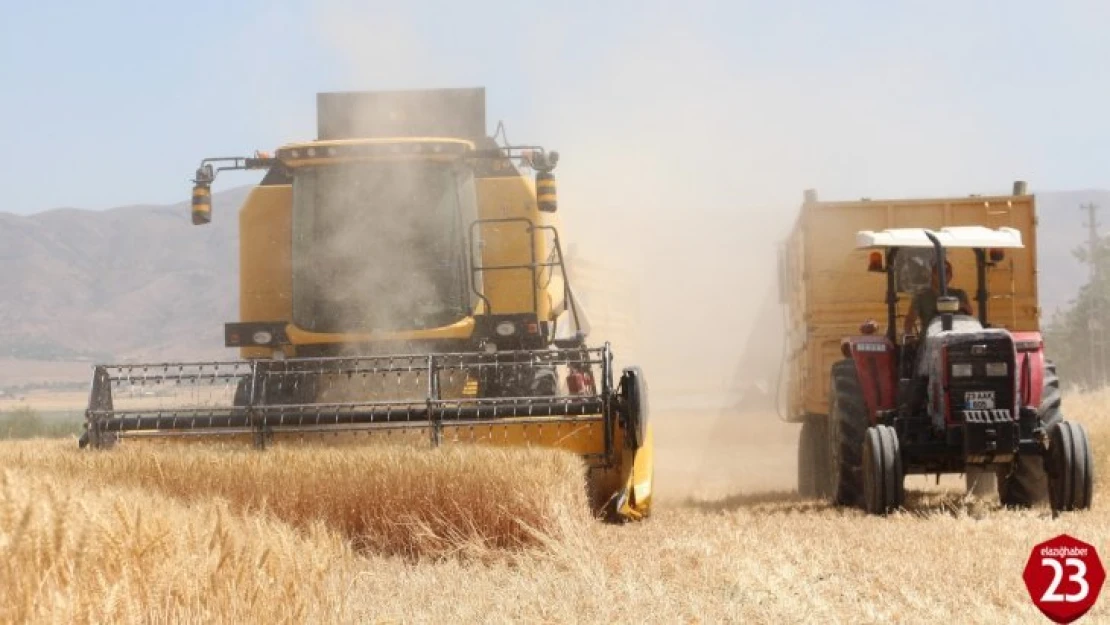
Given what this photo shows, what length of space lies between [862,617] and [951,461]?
5.12 m

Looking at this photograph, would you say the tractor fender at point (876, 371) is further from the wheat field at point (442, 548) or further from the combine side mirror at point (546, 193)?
the combine side mirror at point (546, 193)

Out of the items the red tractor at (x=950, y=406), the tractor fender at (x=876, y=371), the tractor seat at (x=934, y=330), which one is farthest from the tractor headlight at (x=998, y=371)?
the tractor fender at (x=876, y=371)

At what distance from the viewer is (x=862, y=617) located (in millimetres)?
6898

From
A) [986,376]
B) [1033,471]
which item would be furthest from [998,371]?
[1033,471]

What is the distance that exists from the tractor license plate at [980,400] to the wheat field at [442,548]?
0.71 meters

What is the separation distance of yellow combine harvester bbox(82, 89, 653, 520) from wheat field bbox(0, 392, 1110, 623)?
666 millimetres

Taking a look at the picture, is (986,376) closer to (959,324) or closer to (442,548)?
(959,324)

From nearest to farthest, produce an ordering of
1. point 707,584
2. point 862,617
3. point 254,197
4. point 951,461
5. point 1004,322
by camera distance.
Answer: point 862,617
point 707,584
point 951,461
point 254,197
point 1004,322

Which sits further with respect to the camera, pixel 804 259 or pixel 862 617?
pixel 804 259

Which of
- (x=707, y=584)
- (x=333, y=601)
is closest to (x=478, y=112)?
(x=707, y=584)

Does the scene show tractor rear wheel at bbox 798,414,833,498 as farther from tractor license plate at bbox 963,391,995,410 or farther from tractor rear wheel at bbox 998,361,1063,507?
tractor license plate at bbox 963,391,995,410

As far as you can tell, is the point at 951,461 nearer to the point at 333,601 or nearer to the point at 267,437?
the point at 267,437

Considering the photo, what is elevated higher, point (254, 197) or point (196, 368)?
point (254, 197)

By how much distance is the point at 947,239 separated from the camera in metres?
12.1
